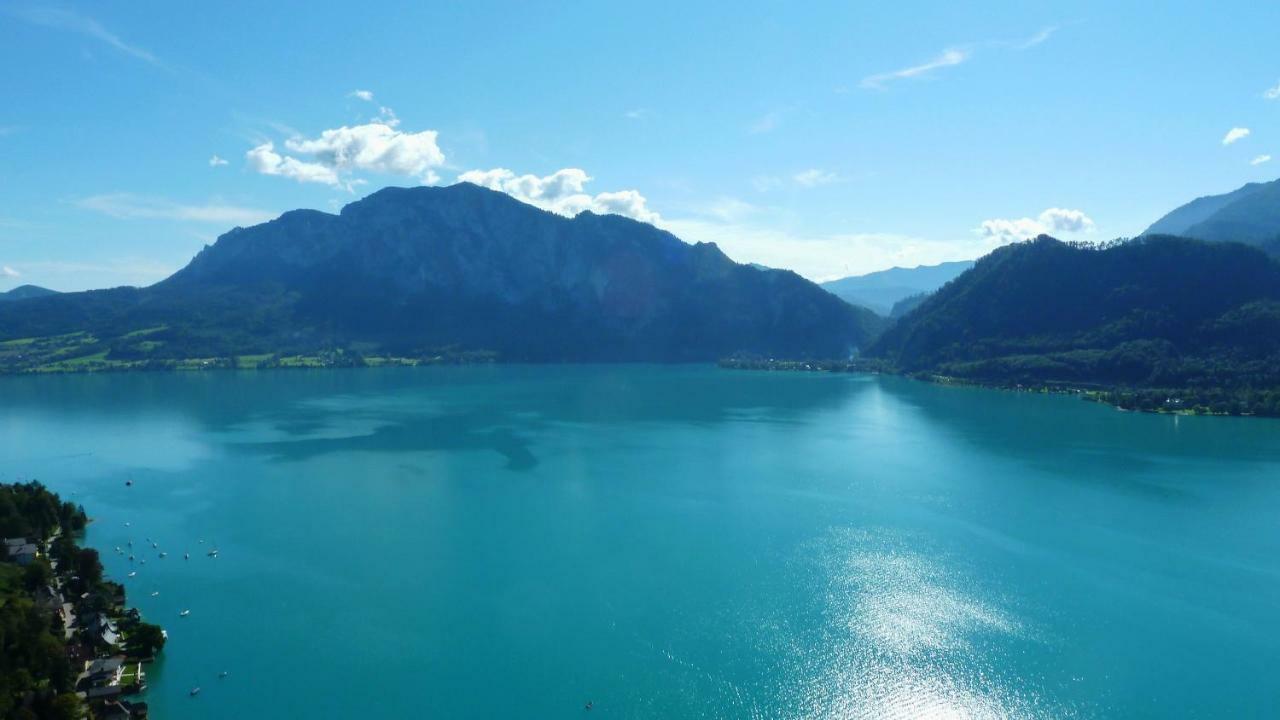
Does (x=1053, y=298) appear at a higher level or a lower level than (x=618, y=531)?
higher

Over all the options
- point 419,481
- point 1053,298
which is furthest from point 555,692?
point 1053,298

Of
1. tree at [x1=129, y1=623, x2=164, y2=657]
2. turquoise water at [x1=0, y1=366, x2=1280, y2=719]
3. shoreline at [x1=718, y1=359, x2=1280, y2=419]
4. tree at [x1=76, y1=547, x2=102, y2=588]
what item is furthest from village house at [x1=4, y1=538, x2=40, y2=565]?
shoreline at [x1=718, y1=359, x2=1280, y2=419]

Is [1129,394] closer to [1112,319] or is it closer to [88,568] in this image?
[1112,319]

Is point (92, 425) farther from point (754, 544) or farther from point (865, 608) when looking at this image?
point (865, 608)

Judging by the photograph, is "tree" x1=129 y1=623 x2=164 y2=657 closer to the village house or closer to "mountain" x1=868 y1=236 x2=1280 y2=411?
the village house

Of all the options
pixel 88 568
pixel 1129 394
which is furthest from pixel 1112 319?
pixel 88 568

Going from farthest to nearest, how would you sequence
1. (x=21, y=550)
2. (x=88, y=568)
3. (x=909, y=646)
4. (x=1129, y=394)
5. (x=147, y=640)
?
1. (x=1129, y=394)
2. (x=21, y=550)
3. (x=88, y=568)
4. (x=909, y=646)
5. (x=147, y=640)
